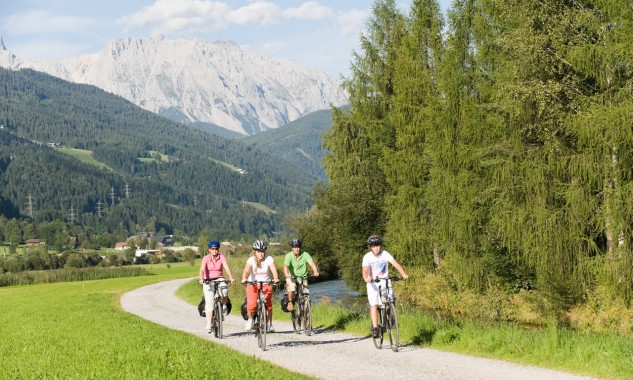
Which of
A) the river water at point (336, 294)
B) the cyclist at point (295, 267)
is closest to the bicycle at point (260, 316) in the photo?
the cyclist at point (295, 267)

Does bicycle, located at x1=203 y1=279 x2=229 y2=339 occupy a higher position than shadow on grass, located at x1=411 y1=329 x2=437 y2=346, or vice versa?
bicycle, located at x1=203 y1=279 x2=229 y2=339

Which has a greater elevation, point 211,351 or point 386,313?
point 386,313

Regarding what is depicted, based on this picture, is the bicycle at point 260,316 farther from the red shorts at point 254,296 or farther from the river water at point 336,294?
the river water at point 336,294

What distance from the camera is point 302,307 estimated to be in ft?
65.8

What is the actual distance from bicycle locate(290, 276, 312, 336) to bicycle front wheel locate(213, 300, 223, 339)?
2.09m

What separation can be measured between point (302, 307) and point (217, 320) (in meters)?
2.27

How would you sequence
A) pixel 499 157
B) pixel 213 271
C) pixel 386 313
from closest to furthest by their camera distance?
pixel 386 313
pixel 213 271
pixel 499 157

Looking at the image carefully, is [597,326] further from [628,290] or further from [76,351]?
[76,351]

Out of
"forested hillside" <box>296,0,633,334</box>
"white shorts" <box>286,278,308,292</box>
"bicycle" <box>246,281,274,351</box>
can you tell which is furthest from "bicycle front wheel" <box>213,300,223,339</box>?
"forested hillside" <box>296,0,633,334</box>

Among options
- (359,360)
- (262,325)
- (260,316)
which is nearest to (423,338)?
(359,360)

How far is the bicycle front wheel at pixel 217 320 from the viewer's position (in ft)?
63.8

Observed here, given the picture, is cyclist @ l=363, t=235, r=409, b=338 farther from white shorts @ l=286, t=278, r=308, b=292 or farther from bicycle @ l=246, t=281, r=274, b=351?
white shorts @ l=286, t=278, r=308, b=292

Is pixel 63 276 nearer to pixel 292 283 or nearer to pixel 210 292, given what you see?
pixel 210 292

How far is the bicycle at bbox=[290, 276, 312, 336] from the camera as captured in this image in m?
19.7
